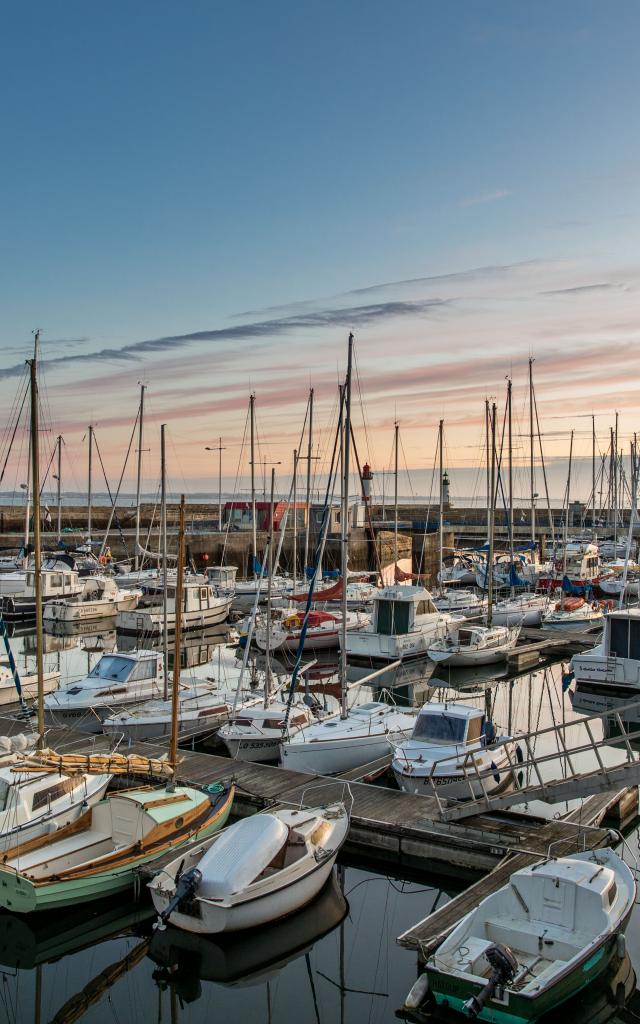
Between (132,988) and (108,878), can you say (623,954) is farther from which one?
(108,878)

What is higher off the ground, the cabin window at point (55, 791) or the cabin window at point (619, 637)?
the cabin window at point (619, 637)

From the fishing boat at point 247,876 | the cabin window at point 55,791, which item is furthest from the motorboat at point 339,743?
the cabin window at point 55,791

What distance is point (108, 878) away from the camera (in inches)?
535

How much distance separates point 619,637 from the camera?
28.6m

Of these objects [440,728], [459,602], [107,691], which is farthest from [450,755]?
[459,602]

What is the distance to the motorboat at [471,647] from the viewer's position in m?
32.2

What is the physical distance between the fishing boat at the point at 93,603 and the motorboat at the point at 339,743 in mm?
26830

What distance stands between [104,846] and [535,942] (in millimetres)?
6998

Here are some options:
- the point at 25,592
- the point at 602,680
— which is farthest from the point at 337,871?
the point at 25,592

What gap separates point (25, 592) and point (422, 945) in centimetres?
3901

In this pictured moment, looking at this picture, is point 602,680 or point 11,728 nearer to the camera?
point 11,728

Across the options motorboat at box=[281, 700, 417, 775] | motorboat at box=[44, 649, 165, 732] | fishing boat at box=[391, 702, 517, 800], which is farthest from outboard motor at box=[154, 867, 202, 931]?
motorboat at box=[44, 649, 165, 732]

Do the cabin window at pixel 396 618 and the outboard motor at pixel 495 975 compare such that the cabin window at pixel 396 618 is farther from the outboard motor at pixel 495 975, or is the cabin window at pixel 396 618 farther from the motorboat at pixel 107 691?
the outboard motor at pixel 495 975

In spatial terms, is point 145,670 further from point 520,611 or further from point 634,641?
point 520,611
